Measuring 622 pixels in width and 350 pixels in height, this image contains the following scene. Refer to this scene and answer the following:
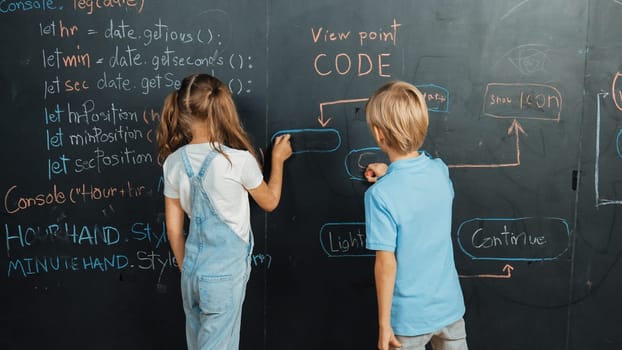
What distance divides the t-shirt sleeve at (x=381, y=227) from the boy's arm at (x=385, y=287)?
3cm

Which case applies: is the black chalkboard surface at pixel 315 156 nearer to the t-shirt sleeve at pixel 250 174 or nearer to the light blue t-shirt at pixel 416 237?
the t-shirt sleeve at pixel 250 174

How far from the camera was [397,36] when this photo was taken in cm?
239

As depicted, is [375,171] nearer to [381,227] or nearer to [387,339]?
[381,227]

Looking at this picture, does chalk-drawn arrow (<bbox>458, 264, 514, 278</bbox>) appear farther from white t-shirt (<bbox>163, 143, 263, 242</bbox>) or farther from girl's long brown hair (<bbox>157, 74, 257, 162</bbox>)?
girl's long brown hair (<bbox>157, 74, 257, 162</bbox>)

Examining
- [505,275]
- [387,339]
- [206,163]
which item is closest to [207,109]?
[206,163]

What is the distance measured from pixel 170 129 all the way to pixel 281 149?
1.76 feet

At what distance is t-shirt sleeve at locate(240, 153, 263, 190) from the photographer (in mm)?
1944

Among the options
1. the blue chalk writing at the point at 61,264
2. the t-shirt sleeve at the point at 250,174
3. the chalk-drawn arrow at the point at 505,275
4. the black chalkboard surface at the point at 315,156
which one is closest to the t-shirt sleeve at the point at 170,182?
the t-shirt sleeve at the point at 250,174

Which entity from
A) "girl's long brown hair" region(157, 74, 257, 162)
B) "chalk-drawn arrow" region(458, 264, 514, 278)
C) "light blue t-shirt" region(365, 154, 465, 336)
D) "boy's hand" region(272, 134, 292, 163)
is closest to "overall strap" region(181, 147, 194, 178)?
"girl's long brown hair" region(157, 74, 257, 162)

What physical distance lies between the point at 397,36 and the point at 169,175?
121cm

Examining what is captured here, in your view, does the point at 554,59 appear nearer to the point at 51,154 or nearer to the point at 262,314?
the point at 262,314

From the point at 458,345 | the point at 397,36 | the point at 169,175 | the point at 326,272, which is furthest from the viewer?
the point at 326,272

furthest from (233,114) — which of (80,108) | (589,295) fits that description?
(589,295)

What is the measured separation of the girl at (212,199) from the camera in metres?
1.91
